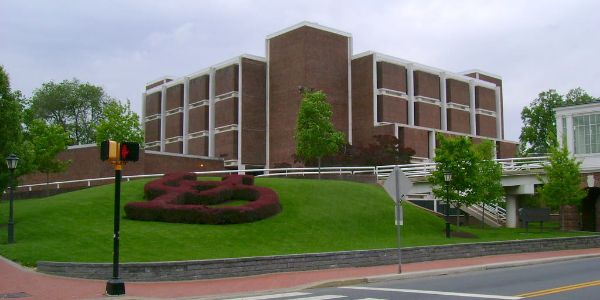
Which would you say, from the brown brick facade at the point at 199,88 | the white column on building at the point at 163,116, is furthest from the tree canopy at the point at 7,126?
the white column on building at the point at 163,116

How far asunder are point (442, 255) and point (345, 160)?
32901 millimetres

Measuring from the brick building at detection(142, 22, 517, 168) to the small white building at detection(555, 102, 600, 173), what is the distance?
31938 mm

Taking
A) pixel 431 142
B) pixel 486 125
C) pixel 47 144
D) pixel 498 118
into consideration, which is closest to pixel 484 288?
pixel 47 144

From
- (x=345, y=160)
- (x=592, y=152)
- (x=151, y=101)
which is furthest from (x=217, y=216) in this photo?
(x=151, y=101)

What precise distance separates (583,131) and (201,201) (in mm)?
25659

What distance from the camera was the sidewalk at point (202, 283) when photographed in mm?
14844

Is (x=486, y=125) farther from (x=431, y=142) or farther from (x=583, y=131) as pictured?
(x=583, y=131)

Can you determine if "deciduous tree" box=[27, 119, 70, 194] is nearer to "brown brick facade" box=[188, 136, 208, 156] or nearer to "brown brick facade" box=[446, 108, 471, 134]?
"brown brick facade" box=[188, 136, 208, 156]

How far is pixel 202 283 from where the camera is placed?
56.0 ft

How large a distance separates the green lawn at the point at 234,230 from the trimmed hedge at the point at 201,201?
0.51 meters

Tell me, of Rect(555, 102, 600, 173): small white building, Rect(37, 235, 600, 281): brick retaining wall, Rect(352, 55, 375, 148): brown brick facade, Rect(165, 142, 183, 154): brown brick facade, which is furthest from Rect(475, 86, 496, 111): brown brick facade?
Rect(37, 235, 600, 281): brick retaining wall

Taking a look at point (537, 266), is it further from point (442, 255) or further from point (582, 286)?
point (582, 286)

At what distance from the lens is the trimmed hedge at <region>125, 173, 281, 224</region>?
25.7 m

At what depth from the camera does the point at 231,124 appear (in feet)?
253
